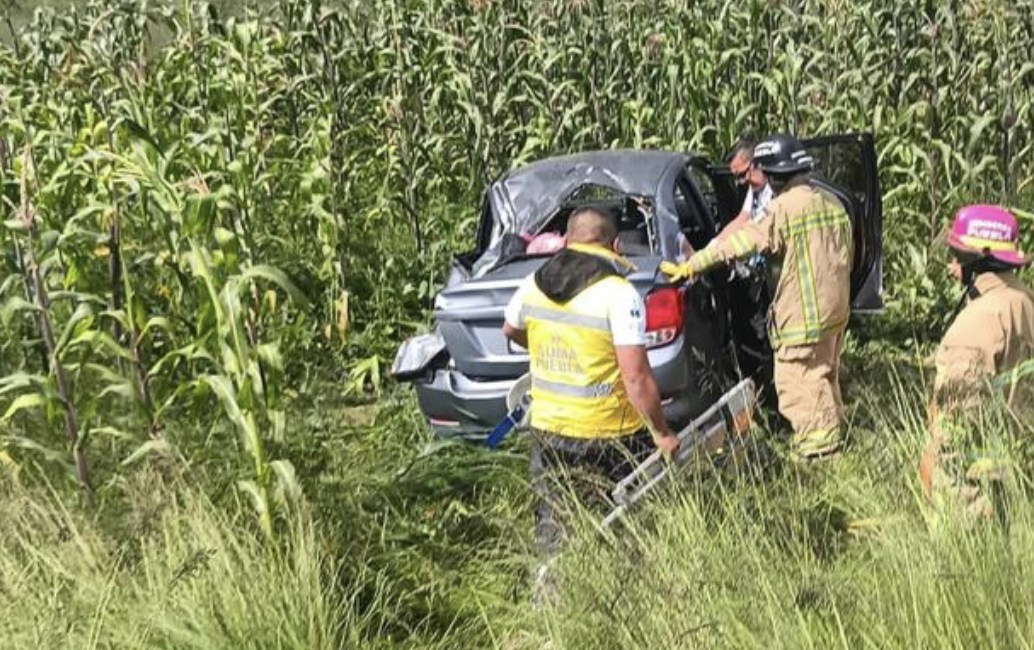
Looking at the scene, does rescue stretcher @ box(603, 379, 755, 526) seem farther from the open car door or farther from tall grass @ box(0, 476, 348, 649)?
the open car door

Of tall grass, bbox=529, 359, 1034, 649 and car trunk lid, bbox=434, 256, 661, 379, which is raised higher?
tall grass, bbox=529, 359, 1034, 649

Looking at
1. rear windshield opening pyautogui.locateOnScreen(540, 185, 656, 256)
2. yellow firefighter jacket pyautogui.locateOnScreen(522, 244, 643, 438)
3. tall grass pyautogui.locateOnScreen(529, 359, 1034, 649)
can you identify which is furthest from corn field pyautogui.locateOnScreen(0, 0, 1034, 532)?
tall grass pyautogui.locateOnScreen(529, 359, 1034, 649)

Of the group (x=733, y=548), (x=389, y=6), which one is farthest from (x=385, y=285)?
(x=733, y=548)

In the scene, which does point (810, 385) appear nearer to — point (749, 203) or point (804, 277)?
point (804, 277)

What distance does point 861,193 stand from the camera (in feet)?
21.1

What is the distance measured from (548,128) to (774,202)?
353cm

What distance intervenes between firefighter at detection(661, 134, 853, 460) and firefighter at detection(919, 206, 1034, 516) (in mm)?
1605

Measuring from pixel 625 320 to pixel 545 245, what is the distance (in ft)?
6.15

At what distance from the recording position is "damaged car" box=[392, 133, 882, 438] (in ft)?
17.0

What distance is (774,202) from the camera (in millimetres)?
5586

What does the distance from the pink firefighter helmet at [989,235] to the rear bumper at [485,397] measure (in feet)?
Result: 5.12

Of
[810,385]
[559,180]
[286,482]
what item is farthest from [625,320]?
[559,180]

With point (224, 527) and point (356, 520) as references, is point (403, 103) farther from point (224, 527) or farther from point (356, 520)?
point (224, 527)

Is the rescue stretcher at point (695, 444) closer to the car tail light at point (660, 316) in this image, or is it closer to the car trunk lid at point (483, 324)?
the car tail light at point (660, 316)
